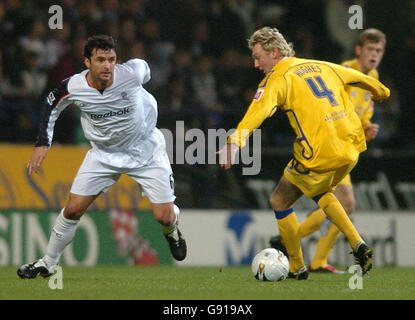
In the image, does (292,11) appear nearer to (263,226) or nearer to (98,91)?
(263,226)

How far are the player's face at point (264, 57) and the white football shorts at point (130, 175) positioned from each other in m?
1.15

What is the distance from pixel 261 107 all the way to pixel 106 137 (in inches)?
51.9

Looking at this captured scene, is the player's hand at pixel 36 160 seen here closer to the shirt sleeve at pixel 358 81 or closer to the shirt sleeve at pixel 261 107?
the shirt sleeve at pixel 261 107

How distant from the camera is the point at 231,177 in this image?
452 inches

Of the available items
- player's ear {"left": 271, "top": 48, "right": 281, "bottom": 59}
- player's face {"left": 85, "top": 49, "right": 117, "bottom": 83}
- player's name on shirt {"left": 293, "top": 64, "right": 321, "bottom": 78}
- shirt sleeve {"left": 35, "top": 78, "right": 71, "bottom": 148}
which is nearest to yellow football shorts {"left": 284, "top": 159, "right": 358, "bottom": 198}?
player's name on shirt {"left": 293, "top": 64, "right": 321, "bottom": 78}

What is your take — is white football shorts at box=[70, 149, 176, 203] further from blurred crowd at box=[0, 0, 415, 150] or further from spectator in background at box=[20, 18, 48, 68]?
spectator in background at box=[20, 18, 48, 68]

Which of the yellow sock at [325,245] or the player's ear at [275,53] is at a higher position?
the player's ear at [275,53]

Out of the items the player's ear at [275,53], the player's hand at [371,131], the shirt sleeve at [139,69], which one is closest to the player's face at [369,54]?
the player's hand at [371,131]

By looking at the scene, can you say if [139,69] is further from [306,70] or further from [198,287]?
Result: [198,287]

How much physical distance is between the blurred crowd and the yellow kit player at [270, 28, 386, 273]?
2.80 meters

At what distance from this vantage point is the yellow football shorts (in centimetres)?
748

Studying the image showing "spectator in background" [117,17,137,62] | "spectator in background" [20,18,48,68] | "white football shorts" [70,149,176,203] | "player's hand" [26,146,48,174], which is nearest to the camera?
"player's hand" [26,146,48,174]

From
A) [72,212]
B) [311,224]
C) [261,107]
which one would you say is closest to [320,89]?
[261,107]

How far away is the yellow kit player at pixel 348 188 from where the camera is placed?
8555 millimetres
